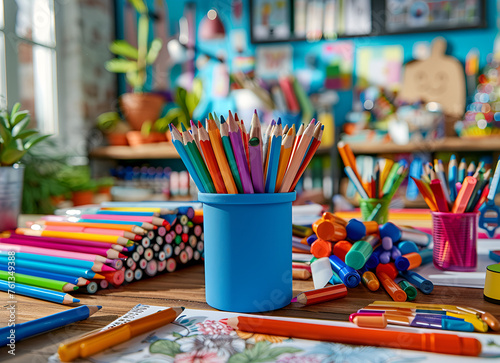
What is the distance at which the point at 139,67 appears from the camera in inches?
120

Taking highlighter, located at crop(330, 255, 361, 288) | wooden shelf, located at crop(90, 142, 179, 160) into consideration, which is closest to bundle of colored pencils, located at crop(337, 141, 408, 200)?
highlighter, located at crop(330, 255, 361, 288)

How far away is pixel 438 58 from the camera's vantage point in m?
2.69

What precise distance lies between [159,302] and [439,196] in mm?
388

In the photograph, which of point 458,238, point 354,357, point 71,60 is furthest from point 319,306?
point 71,60

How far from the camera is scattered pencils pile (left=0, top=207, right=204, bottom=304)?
0.54m

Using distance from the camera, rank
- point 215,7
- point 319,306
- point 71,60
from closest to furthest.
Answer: point 319,306, point 71,60, point 215,7

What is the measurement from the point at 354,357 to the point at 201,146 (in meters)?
0.24

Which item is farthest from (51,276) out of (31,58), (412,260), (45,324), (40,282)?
(31,58)

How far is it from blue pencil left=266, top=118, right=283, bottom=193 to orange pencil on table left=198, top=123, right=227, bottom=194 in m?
0.05

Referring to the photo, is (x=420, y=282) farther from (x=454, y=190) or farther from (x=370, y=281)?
(x=454, y=190)

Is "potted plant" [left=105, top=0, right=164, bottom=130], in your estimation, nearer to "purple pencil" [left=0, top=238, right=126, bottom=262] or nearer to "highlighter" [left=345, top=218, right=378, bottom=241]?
"purple pencil" [left=0, top=238, right=126, bottom=262]

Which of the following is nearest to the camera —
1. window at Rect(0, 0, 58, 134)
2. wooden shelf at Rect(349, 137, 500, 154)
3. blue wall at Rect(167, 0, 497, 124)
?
wooden shelf at Rect(349, 137, 500, 154)

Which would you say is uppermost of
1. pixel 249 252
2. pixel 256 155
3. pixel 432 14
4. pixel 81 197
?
pixel 432 14

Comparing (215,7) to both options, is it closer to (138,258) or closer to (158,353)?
(138,258)
